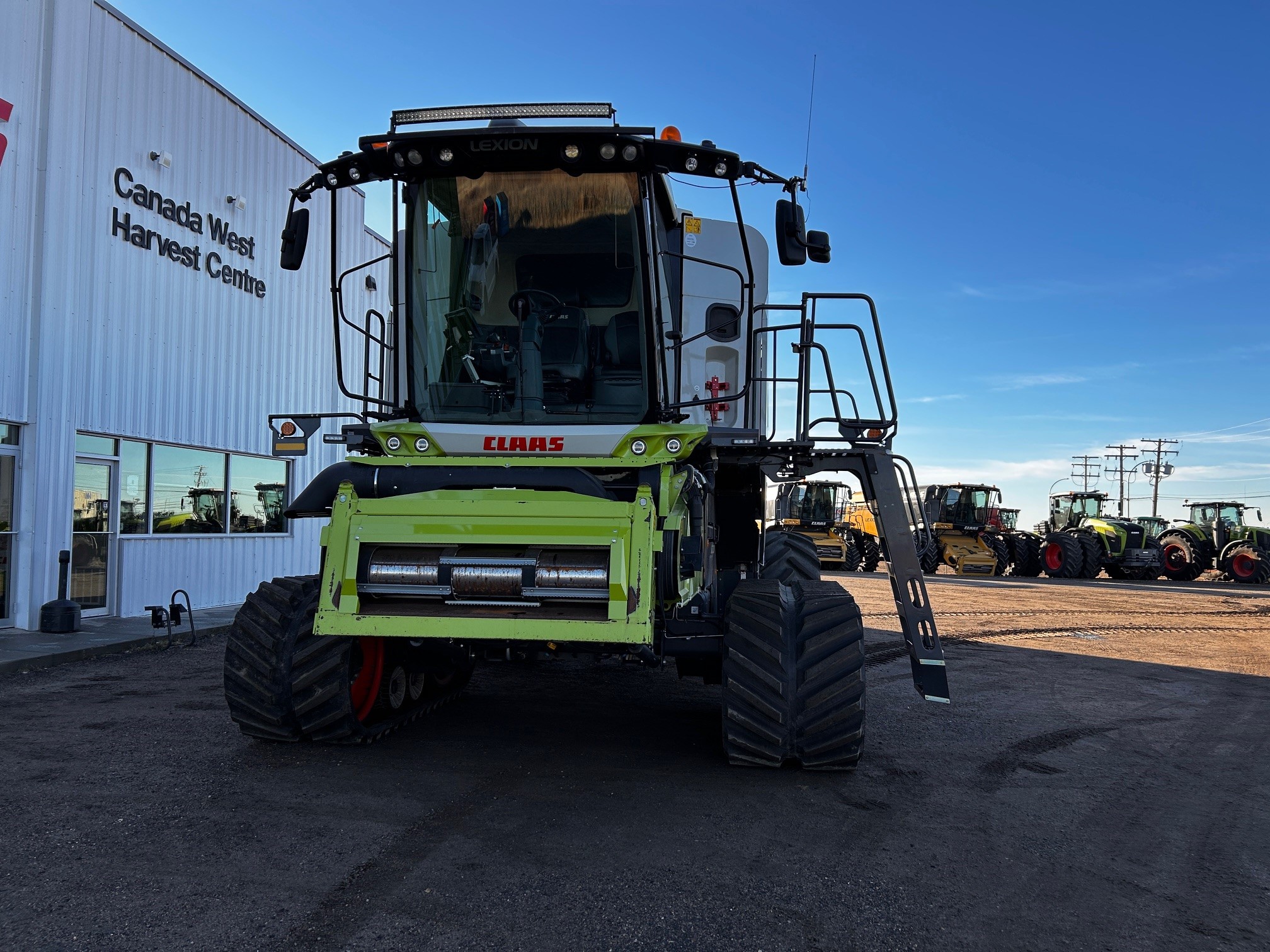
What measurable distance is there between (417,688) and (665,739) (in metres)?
1.91

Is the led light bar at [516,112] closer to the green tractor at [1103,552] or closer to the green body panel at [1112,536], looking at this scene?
the green tractor at [1103,552]

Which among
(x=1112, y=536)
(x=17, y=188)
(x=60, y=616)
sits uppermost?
(x=17, y=188)

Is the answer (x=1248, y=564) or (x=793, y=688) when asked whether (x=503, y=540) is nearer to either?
(x=793, y=688)

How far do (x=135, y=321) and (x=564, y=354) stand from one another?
30.8ft

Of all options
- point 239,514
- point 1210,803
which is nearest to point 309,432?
point 1210,803

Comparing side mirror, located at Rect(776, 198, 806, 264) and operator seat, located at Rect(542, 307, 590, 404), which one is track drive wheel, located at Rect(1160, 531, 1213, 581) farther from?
operator seat, located at Rect(542, 307, 590, 404)

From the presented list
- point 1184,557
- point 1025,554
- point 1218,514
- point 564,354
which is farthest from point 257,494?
point 1218,514

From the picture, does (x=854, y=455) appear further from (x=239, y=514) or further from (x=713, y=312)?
(x=239, y=514)

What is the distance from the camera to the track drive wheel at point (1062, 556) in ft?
94.4

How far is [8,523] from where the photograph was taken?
36.4ft

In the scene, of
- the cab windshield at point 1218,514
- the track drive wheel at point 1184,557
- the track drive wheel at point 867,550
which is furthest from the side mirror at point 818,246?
the cab windshield at point 1218,514

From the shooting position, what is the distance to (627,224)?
228 inches

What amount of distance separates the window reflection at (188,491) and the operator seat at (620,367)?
9.89m

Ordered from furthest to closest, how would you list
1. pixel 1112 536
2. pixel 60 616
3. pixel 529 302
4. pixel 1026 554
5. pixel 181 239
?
pixel 1026 554 < pixel 1112 536 < pixel 181 239 < pixel 60 616 < pixel 529 302
